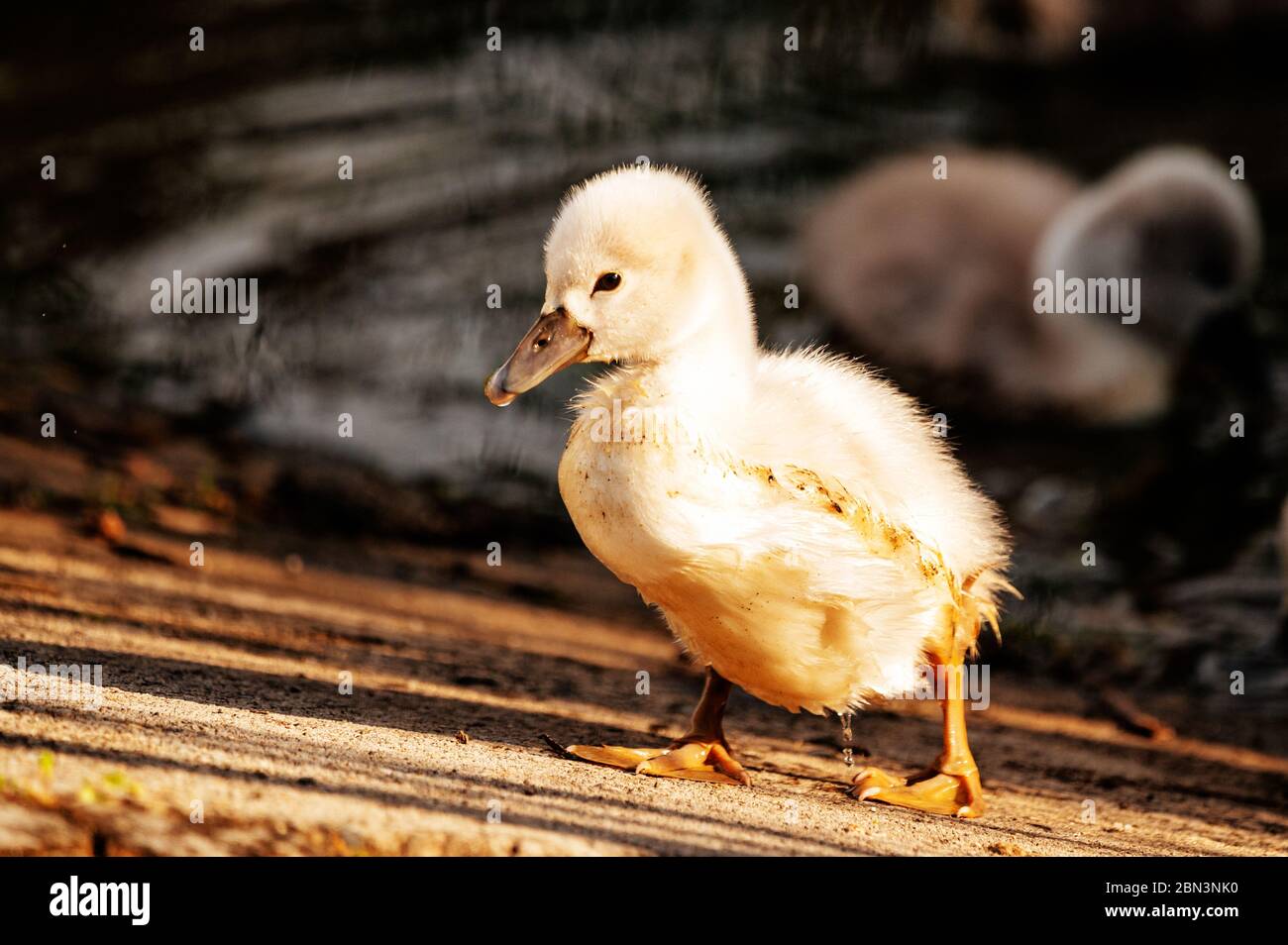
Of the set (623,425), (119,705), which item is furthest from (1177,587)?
(119,705)

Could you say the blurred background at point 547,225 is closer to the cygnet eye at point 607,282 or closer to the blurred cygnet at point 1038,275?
the blurred cygnet at point 1038,275

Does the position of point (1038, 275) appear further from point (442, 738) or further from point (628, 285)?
point (442, 738)

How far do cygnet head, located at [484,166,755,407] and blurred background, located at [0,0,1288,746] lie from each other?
2.42 meters

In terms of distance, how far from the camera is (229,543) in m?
5.66

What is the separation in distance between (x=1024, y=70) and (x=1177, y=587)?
590 cm

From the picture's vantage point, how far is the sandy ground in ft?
9.23

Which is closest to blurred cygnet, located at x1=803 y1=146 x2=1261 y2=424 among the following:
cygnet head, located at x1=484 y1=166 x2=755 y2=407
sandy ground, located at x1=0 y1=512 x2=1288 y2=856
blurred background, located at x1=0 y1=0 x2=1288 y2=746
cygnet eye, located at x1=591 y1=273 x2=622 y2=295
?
blurred background, located at x1=0 y1=0 x2=1288 y2=746

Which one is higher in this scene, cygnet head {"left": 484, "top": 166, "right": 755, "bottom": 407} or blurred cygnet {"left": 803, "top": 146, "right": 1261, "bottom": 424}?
blurred cygnet {"left": 803, "top": 146, "right": 1261, "bottom": 424}

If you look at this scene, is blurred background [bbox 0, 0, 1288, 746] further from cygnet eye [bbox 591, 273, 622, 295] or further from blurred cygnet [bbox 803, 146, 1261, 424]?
cygnet eye [bbox 591, 273, 622, 295]

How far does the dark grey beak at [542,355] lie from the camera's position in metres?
3.44

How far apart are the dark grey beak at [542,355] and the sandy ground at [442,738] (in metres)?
0.85

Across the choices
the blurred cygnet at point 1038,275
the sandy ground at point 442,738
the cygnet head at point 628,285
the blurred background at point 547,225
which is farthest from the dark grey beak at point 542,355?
the blurred cygnet at point 1038,275

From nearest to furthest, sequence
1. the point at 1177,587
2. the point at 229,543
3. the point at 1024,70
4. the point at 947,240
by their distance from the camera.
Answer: the point at 229,543 → the point at 1177,587 → the point at 947,240 → the point at 1024,70

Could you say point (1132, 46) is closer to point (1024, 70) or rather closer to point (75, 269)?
point (1024, 70)
